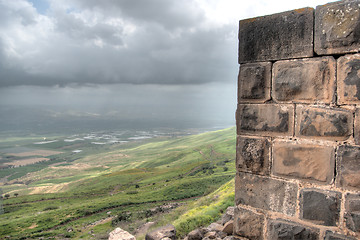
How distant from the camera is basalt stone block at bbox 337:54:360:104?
2529 millimetres

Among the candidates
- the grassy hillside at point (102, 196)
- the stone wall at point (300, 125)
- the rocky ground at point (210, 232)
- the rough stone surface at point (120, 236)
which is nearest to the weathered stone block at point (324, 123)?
the stone wall at point (300, 125)

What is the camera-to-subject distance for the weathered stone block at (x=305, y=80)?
2.69 meters

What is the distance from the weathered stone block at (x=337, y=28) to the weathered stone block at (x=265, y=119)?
2.39 ft

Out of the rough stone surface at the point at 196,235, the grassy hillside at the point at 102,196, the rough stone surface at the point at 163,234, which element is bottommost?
the grassy hillside at the point at 102,196

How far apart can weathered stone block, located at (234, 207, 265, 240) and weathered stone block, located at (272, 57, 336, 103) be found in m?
→ 1.48

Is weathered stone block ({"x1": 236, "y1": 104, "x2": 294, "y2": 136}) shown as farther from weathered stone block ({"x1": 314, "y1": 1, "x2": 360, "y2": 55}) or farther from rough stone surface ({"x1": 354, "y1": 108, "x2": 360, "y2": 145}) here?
weathered stone block ({"x1": 314, "y1": 1, "x2": 360, "y2": 55})

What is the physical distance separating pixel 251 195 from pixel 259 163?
0.44 metres

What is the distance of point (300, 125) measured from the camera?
9.52 feet

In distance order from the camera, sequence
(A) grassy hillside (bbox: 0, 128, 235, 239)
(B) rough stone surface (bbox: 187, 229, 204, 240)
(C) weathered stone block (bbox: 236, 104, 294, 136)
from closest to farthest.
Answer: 1. (C) weathered stone block (bbox: 236, 104, 294, 136)
2. (B) rough stone surface (bbox: 187, 229, 204, 240)
3. (A) grassy hillside (bbox: 0, 128, 235, 239)

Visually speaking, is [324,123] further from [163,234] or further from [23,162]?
[23,162]

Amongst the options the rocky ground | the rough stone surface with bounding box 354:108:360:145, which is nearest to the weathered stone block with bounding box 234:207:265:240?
the rough stone surface with bounding box 354:108:360:145

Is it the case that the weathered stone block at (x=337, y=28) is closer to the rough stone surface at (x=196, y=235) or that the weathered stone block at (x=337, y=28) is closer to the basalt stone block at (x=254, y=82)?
the basalt stone block at (x=254, y=82)

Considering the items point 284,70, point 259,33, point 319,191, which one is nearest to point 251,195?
point 319,191

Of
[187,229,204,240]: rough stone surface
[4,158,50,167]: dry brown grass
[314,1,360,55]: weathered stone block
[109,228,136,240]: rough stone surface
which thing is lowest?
[4,158,50,167]: dry brown grass
